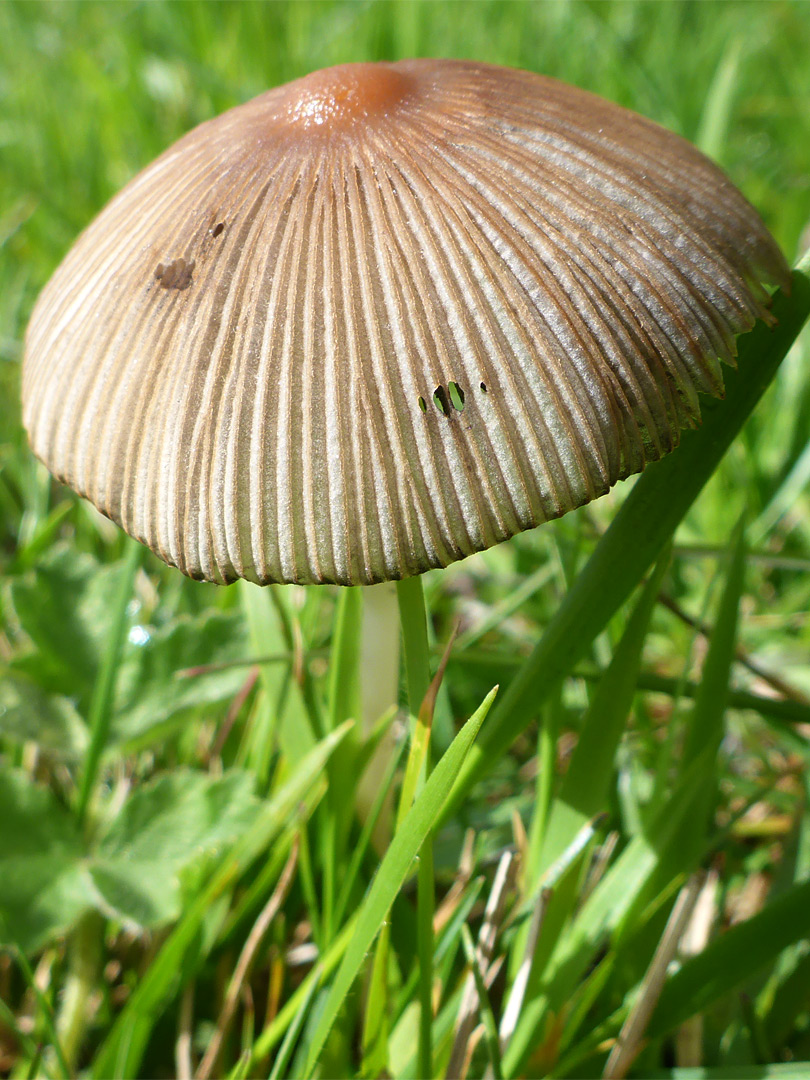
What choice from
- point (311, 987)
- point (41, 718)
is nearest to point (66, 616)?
point (41, 718)

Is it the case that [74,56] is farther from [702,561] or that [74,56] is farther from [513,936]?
[513,936]

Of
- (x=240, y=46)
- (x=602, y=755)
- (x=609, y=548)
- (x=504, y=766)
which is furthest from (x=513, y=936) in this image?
(x=240, y=46)

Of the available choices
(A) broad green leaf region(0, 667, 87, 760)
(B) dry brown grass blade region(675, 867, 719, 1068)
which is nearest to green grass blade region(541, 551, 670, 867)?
(B) dry brown grass blade region(675, 867, 719, 1068)

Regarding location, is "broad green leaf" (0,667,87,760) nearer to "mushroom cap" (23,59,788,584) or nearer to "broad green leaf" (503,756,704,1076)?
"mushroom cap" (23,59,788,584)

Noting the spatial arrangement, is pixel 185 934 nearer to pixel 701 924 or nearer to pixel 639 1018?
pixel 639 1018

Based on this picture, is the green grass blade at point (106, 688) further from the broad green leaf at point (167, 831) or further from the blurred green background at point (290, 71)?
the blurred green background at point (290, 71)

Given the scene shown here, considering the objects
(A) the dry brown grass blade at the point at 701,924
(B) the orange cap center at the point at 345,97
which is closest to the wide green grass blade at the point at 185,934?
(A) the dry brown grass blade at the point at 701,924
